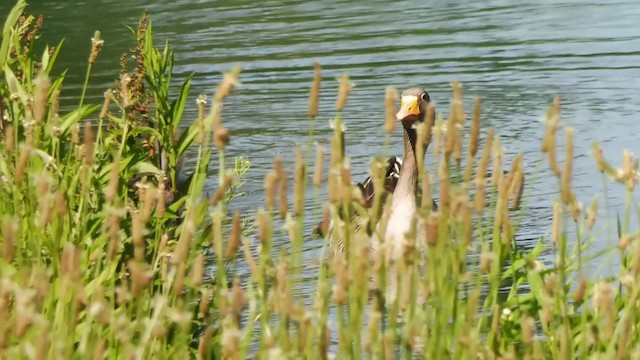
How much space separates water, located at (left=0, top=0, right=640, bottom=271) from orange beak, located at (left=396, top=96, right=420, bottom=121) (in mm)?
812

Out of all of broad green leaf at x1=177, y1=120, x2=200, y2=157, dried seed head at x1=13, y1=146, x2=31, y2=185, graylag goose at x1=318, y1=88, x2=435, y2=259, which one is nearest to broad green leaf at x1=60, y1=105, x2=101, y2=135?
broad green leaf at x1=177, y1=120, x2=200, y2=157

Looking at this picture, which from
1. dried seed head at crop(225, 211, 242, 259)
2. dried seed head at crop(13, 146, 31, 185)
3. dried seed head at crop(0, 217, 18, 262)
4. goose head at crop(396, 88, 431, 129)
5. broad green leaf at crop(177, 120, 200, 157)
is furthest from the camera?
goose head at crop(396, 88, 431, 129)

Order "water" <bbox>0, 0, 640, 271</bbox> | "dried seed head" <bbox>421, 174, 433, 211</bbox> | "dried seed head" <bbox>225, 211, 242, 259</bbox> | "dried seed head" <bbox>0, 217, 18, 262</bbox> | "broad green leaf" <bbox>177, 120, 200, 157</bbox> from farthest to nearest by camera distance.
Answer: "water" <bbox>0, 0, 640, 271</bbox>, "broad green leaf" <bbox>177, 120, 200, 157</bbox>, "dried seed head" <bbox>421, 174, 433, 211</bbox>, "dried seed head" <bbox>225, 211, 242, 259</bbox>, "dried seed head" <bbox>0, 217, 18, 262</bbox>

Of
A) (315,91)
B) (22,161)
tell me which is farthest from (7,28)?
(315,91)

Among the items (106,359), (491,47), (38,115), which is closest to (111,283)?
(106,359)

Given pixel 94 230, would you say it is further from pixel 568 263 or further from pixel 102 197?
pixel 568 263

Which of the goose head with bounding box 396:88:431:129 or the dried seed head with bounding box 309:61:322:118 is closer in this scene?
the dried seed head with bounding box 309:61:322:118

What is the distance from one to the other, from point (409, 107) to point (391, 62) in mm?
4867

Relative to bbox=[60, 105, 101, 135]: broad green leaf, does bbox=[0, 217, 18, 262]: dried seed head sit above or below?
below

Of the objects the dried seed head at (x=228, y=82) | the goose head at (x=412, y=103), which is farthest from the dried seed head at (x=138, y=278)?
the goose head at (x=412, y=103)

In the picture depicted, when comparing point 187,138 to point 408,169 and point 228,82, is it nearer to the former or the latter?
point 408,169

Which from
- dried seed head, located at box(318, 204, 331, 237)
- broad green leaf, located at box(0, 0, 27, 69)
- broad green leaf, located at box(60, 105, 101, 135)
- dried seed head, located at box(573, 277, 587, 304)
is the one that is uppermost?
broad green leaf, located at box(0, 0, 27, 69)

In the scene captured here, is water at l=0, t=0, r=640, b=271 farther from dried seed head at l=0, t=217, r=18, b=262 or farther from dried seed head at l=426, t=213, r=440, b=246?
dried seed head at l=0, t=217, r=18, b=262

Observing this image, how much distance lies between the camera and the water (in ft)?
35.0
